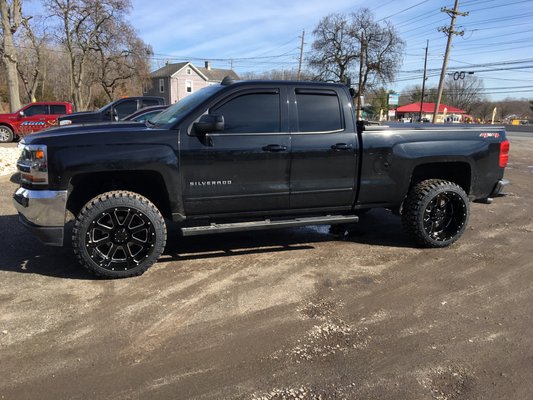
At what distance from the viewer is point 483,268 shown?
191 inches

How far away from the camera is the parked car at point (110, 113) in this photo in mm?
13372

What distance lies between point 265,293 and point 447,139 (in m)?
3.05

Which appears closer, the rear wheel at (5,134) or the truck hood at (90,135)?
the truck hood at (90,135)

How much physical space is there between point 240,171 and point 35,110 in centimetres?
1758

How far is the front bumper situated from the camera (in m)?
4.09

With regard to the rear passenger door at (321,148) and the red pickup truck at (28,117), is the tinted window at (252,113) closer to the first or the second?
the rear passenger door at (321,148)

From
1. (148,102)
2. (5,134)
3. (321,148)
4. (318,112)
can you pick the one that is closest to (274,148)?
(321,148)

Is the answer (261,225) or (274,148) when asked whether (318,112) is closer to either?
(274,148)

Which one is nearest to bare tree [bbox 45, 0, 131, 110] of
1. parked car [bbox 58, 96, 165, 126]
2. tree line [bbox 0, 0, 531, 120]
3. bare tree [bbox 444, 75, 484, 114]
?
tree line [bbox 0, 0, 531, 120]

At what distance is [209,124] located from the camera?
4.27m

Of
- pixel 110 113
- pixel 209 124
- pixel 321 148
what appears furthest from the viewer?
pixel 110 113

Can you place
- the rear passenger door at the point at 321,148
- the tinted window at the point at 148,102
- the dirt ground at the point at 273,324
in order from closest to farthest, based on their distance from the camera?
the dirt ground at the point at 273,324
the rear passenger door at the point at 321,148
the tinted window at the point at 148,102

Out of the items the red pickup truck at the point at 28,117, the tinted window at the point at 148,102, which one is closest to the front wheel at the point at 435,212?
the tinted window at the point at 148,102

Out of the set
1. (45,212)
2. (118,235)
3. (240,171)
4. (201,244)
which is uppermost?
(240,171)
